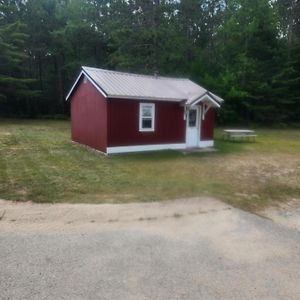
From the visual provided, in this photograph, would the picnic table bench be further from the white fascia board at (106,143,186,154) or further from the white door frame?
the white fascia board at (106,143,186,154)

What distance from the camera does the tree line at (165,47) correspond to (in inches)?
1048

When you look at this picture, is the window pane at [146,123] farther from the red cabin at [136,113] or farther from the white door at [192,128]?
the white door at [192,128]

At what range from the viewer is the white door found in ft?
47.1

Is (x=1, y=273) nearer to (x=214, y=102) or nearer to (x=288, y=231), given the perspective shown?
(x=288, y=231)

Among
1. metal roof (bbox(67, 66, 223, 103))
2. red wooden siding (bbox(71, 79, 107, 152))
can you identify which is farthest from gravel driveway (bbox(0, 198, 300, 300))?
metal roof (bbox(67, 66, 223, 103))

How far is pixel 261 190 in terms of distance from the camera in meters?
7.71

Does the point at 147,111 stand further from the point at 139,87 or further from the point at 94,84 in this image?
the point at 94,84

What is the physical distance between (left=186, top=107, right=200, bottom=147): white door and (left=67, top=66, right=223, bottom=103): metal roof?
2.63 ft

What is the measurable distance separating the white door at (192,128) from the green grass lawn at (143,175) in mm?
1544

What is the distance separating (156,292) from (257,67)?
89.3 feet

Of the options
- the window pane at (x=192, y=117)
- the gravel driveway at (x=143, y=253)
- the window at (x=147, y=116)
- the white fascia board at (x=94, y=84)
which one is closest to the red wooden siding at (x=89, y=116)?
the white fascia board at (x=94, y=84)

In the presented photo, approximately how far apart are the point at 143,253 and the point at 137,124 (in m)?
8.97

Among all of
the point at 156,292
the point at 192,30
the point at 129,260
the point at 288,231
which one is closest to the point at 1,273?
the point at 129,260

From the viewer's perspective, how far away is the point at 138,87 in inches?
526
